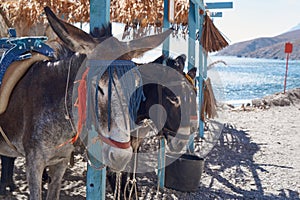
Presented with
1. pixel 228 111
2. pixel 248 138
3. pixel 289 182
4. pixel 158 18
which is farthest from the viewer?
pixel 228 111

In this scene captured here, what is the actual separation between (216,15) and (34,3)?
15.3ft

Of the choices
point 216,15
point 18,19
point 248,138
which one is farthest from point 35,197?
Answer: point 216,15

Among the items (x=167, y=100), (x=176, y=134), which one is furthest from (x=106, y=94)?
(x=176, y=134)

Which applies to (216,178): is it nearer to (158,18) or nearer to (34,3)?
(158,18)

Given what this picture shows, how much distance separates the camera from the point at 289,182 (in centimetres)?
514

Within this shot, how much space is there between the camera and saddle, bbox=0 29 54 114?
252cm

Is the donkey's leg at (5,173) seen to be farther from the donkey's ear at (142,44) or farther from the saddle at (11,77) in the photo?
the donkey's ear at (142,44)

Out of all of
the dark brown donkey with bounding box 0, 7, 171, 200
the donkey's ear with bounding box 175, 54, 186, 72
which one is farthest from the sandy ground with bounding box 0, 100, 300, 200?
the dark brown donkey with bounding box 0, 7, 171, 200

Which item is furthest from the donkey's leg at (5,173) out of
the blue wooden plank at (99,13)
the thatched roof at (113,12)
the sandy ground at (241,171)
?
the thatched roof at (113,12)

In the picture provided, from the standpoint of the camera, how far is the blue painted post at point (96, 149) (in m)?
2.20

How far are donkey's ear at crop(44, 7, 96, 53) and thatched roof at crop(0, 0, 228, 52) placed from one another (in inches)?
140

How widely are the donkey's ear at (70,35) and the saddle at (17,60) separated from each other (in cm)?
79

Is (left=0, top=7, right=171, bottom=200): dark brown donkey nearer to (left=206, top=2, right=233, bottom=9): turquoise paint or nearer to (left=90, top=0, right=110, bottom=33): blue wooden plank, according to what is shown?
(left=90, top=0, right=110, bottom=33): blue wooden plank

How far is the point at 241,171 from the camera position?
5.56m
